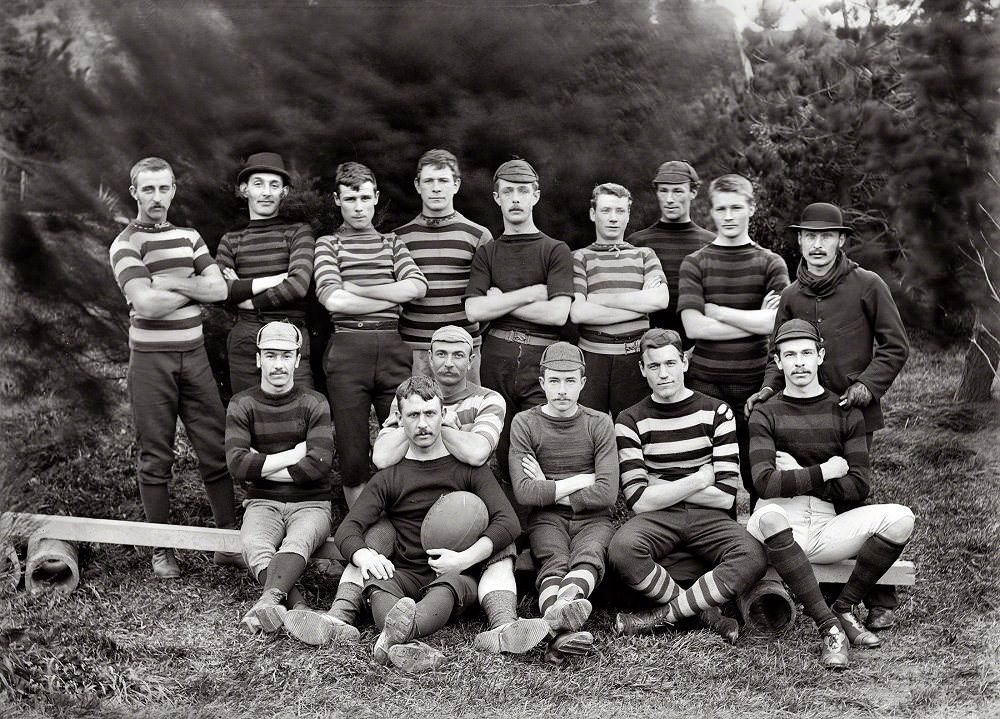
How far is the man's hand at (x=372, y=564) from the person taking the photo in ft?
13.9

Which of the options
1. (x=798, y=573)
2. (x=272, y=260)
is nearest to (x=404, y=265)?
(x=272, y=260)

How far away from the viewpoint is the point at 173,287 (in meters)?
5.05

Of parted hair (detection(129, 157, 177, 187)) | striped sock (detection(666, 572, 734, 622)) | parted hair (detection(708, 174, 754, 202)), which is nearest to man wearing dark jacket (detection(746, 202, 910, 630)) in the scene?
parted hair (detection(708, 174, 754, 202))

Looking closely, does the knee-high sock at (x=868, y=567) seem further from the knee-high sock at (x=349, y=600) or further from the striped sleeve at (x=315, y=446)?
the striped sleeve at (x=315, y=446)

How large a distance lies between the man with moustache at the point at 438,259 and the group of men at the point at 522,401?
0.01 meters

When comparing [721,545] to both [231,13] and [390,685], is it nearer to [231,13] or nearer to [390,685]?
[390,685]

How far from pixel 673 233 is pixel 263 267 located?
7.10 ft

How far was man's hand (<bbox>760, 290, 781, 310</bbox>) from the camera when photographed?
497 cm

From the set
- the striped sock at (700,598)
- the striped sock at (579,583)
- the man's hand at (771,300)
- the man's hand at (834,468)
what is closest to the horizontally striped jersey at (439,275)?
the man's hand at (771,300)

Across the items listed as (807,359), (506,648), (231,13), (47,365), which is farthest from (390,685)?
(231,13)

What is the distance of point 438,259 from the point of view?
5242mm

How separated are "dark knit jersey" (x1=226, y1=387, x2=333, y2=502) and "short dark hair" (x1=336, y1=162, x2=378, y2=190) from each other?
112cm

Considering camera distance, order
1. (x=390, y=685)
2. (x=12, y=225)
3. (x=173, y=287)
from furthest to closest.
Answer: (x=12, y=225), (x=173, y=287), (x=390, y=685)

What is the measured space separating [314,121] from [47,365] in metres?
1.99
